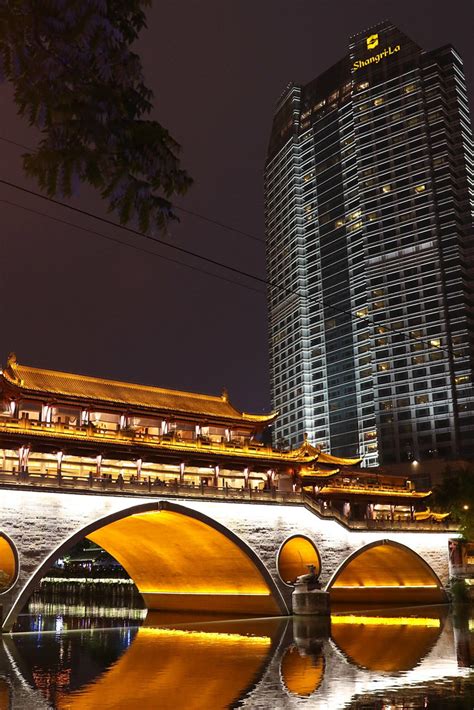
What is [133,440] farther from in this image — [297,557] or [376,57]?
[376,57]

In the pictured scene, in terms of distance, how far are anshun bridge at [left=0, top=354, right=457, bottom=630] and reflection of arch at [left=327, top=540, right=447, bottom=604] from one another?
0.22 meters

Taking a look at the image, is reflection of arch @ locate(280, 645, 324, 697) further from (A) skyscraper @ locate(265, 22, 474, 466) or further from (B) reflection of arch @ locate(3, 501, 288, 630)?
(A) skyscraper @ locate(265, 22, 474, 466)

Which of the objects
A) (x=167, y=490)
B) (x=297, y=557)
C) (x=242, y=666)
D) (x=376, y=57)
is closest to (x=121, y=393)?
(x=167, y=490)

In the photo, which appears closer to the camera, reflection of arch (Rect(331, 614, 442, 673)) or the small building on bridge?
reflection of arch (Rect(331, 614, 442, 673))

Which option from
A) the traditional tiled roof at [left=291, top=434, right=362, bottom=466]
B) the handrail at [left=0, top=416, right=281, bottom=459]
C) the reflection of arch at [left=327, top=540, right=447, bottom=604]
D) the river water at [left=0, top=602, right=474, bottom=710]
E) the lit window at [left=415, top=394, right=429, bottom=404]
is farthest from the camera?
the lit window at [left=415, top=394, right=429, bottom=404]

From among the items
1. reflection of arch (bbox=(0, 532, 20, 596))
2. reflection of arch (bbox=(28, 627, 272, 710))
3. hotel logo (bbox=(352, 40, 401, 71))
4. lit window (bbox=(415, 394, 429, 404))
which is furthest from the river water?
hotel logo (bbox=(352, 40, 401, 71))

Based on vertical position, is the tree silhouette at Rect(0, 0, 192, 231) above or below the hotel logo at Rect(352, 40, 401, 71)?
below

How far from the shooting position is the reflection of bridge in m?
29.7

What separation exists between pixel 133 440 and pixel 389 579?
26.0 meters

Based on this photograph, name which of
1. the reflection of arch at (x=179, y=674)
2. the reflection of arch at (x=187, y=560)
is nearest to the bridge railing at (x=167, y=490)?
the reflection of arch at (x=187, y=560)

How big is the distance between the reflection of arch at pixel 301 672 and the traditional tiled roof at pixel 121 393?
756 inches

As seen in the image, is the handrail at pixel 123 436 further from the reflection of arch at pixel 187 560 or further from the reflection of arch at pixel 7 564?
the reflection of arch at pixel 7 564

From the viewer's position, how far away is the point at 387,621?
34.5 meters

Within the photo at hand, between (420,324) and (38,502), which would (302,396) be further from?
(38,502)
